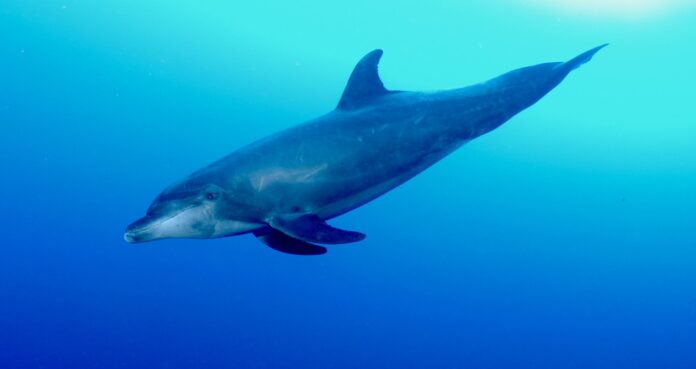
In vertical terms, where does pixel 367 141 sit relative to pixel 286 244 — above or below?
above

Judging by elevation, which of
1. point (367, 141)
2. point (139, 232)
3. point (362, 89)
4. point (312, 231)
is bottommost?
point (312, 231)

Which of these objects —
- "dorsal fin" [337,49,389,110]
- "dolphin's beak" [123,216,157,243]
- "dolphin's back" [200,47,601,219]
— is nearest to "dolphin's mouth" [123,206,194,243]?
"dolphin's beak" [123,216,157,243]

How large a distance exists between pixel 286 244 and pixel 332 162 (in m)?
1.05

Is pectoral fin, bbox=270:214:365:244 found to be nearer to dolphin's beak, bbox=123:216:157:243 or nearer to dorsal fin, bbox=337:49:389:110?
dolphin's beak, bbox=123:216:157:243

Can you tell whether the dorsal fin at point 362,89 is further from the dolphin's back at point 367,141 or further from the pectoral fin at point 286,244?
the pectoral fin at point 286,244

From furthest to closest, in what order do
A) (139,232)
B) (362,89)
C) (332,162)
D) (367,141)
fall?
(362,89) → (367,141) → (332,162) → (139,232)

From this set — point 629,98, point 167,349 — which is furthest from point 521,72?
point 629,98

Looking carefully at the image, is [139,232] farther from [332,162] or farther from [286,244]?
[332,162]

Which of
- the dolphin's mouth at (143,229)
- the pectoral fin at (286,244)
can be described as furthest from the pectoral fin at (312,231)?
the dolphin's mouth at (143,229)

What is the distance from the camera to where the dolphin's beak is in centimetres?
415

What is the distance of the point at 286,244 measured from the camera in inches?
213

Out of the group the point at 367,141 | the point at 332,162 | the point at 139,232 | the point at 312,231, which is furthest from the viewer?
the point at 367,141

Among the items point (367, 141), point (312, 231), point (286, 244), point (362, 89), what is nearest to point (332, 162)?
point (367, 141)

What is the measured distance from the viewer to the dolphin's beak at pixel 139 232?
4148 mm
